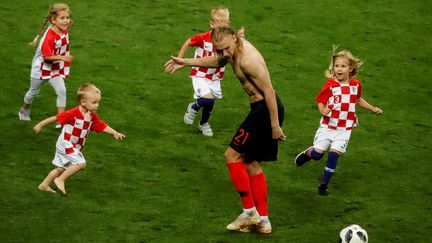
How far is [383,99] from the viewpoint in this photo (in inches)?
→ 644

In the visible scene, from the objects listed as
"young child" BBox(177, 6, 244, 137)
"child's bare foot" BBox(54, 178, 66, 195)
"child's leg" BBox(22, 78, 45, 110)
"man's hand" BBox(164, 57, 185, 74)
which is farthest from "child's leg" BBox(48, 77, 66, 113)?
"man's hand" BBox(164, 57, 185, 74)

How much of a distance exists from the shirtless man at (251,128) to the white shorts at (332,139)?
1.76m

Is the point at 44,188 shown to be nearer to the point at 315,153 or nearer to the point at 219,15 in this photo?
the point at 315,153

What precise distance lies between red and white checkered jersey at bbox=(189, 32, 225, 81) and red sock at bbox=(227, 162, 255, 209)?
3.86 metres

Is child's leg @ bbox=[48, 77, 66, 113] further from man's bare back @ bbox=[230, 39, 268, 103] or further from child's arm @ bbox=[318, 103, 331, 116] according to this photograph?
man's bare back @ bbox=[230, 39, 268, 103]

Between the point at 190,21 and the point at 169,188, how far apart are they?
7496 millimetres

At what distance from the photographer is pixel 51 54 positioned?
13.6 metres

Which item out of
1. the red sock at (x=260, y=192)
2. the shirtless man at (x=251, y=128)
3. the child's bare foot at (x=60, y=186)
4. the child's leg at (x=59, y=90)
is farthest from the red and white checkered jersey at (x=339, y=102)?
the child's leg at (x=59, y=90)

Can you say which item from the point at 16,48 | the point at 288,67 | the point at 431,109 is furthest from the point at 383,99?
the point at 16,48

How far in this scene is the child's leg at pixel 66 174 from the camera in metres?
11.4

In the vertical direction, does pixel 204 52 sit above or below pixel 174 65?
below

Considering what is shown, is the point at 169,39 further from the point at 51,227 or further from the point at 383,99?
the point at 51,227

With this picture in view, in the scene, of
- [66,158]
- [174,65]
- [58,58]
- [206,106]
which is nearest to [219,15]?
[206,106]

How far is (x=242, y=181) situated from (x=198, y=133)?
13.3ft
